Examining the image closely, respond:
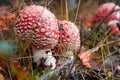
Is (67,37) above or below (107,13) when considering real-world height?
below

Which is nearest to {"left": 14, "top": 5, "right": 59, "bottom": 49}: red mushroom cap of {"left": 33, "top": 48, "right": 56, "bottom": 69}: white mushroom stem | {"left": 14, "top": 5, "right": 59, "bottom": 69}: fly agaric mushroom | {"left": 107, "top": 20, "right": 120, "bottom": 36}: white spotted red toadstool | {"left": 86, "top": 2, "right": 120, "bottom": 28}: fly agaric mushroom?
{"left": 14, "top": 5, "right": 59, "bottom": 69}: fly agaric mushroom

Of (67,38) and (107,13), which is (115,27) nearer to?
(107,13)

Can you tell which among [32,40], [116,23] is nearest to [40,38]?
[32,40]

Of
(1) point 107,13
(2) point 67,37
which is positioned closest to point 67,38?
(2) point 67,37

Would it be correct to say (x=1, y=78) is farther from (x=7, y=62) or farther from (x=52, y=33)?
(x=52, y=33)

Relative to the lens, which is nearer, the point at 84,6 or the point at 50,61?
the point at 50,61

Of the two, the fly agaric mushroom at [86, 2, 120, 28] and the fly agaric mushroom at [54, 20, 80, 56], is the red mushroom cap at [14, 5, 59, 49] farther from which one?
the fly agaric mushroom at [86, 2, 120, 28]

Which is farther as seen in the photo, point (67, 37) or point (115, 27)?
point (115, 27)
